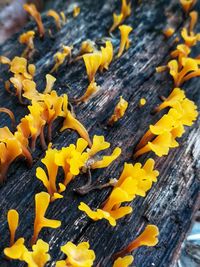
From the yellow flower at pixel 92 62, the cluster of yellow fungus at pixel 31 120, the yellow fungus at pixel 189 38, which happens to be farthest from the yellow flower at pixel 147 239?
the yellow fungus at pixel 189 38

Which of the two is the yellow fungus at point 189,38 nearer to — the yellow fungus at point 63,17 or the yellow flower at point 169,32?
the yellow flower at point 169,32

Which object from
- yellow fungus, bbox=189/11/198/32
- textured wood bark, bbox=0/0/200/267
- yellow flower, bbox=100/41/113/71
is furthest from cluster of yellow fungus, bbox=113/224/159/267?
yellow fungus, bbox=189/11/198/32

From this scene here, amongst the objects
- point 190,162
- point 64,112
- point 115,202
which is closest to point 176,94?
point 190,162

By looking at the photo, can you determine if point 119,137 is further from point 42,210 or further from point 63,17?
point 63,17

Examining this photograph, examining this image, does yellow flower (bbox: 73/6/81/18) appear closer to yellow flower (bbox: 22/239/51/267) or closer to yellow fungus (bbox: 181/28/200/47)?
yellow fungus (bbox: 181/28/200/47)

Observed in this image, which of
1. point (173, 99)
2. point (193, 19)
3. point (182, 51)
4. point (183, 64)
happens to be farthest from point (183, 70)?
point (193, 19)

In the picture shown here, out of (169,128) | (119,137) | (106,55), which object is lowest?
(119,137)
